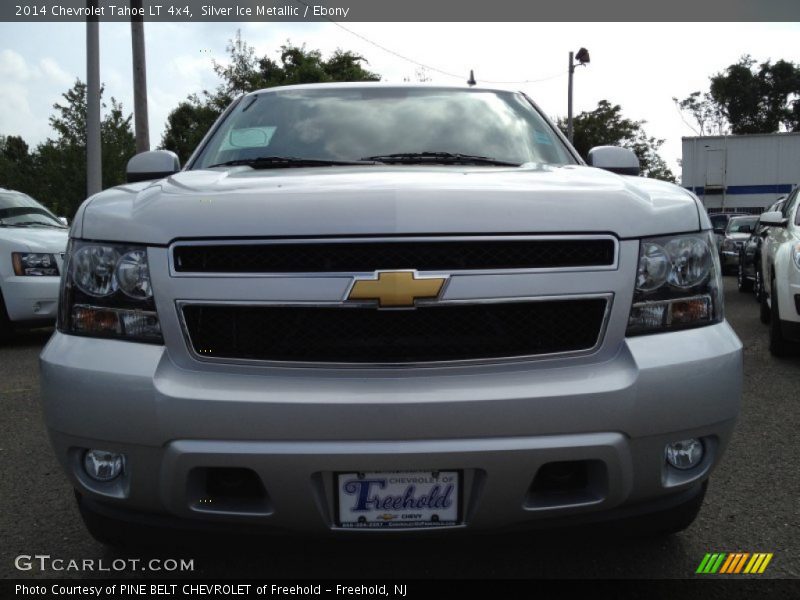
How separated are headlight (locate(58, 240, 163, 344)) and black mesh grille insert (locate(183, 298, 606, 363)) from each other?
0.14 meters

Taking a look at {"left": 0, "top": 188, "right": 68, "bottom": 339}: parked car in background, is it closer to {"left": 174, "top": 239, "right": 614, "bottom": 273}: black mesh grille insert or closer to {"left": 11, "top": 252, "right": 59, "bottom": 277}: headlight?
{"left": 11, "top": 252, "right": 59, "bottom": 277}: headlight

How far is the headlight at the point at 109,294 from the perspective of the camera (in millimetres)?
2273

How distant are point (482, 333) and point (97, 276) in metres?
1.07

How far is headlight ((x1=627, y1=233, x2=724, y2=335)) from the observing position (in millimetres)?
2303

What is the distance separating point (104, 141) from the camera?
3009 cm

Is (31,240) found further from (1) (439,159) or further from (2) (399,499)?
(2) (399,499)

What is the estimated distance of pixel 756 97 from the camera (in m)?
61.5

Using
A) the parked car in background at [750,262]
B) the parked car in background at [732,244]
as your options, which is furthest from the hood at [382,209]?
the parked car in background at [732,244]

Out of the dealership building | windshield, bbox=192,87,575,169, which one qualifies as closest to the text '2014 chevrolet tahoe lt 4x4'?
windshield, bbox=192,87,575,169

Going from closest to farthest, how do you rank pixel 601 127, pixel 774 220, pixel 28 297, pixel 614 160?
pixel 614 160, pixel 774 220, pixel 28 297, pixel 601 127

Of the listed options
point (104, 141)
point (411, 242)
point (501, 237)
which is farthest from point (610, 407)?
point (104, 141)

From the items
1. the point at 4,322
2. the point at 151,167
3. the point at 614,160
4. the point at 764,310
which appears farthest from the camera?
the point at 764,310

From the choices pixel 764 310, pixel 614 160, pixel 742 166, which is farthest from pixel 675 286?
pixel 742 166

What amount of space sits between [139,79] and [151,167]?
13.3 metres
